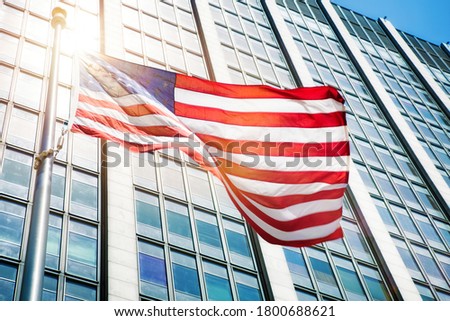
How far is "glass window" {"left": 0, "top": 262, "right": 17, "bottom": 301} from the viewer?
58.7 ft

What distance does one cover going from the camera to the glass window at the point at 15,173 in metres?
22.0

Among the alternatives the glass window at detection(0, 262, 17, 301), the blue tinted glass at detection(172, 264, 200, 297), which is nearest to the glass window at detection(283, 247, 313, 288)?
the blue tinted glass at detection(172, 264, 200, 297)

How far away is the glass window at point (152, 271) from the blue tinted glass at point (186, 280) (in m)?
0.50

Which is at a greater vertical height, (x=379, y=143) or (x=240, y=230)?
(x=379, y=143)

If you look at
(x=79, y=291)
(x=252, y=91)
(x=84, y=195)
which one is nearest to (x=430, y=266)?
(x=84, y=195)

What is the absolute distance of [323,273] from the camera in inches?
1079

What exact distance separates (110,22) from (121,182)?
50.7ft

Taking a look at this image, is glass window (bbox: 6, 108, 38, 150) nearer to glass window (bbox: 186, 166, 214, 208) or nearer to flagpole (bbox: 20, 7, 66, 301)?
glass window (bbox: 186, 166, 214, 208)

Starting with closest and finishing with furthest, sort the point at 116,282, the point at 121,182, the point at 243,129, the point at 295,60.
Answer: the point at 243,129 → the point at 116,282 → the point at 121,182 → the point at 295,60

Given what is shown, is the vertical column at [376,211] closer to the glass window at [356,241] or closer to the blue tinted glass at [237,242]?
the glass window at [356,241]

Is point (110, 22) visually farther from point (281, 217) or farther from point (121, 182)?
point (281, 217)

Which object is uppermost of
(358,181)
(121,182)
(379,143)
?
(379,143)

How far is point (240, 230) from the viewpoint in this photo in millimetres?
27016

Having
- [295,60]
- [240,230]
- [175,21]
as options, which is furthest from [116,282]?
[295,60]
